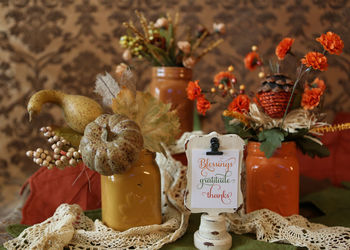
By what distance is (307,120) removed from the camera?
2.47ft

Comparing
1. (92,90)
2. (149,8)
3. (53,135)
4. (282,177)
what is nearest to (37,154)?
(53,135)

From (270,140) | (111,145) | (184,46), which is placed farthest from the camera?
(184,46)

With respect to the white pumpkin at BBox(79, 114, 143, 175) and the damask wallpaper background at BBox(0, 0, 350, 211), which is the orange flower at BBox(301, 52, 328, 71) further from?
the damask wallpaper background at BBox(0, 0, 350, 211)

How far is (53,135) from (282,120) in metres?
0.51

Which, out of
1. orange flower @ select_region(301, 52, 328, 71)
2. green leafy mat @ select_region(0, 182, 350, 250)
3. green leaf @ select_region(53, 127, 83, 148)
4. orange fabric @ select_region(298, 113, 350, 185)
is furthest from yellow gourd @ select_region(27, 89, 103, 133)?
orange fabric @ select_region(298, 113, 350, 185)

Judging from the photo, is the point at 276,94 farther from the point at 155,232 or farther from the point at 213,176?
the point at 155,232

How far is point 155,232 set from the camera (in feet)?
2.28

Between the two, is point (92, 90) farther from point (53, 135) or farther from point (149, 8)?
point (149, 8)

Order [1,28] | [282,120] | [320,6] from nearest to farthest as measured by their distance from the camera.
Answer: [282,120], [1,28], [320,6]

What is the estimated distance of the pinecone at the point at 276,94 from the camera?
2.46 ft

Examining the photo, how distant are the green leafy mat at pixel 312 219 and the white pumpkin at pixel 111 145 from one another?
0.21 m

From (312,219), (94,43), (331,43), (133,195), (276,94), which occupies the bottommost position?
(312,219)

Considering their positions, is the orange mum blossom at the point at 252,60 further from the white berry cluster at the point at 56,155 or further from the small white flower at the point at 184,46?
the white berry cluster at the point at 56,155

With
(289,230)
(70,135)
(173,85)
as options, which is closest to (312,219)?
(289,230)
